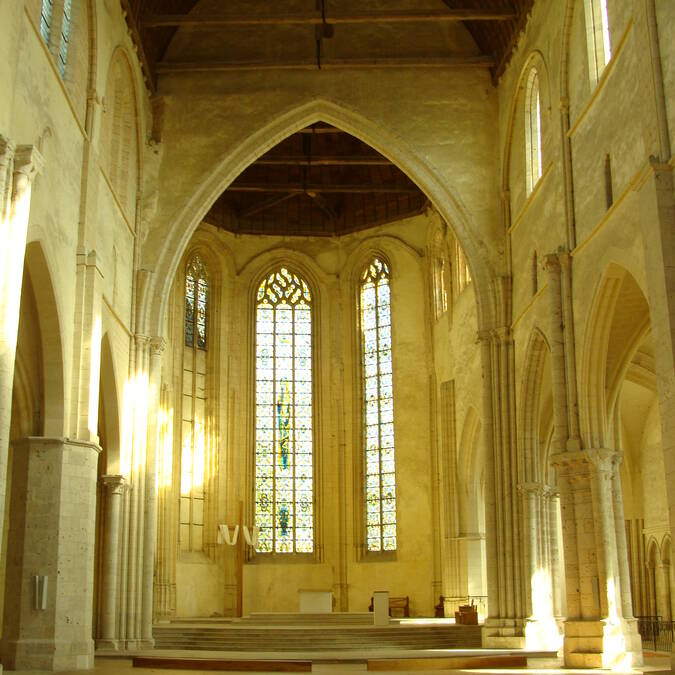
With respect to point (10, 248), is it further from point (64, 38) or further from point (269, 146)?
point (269, 146)

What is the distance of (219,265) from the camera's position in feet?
112

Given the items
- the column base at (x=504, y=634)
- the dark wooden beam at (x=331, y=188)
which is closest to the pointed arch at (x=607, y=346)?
the column base at (x=504, y=634)

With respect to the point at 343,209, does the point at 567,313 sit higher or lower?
lower

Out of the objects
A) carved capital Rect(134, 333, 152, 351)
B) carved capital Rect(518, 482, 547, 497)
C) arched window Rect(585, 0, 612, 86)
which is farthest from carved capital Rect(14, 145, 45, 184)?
carved capital Rect(518, 482, 547, 497)

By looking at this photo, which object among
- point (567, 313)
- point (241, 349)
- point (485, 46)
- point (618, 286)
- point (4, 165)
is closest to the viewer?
point (4, 165)

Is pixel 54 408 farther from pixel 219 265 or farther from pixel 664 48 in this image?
pixel 219 265

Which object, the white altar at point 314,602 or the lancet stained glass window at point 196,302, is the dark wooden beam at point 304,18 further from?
the white altar at point 314,602

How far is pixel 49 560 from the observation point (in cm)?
1639

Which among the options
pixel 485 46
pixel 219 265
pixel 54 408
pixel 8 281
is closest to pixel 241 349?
pixel 219 265

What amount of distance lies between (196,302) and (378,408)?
266 inches

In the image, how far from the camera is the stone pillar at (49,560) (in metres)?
16.0

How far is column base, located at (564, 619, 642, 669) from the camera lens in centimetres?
1650

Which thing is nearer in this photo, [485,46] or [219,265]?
[485,46]

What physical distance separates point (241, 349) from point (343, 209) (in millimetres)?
5863
